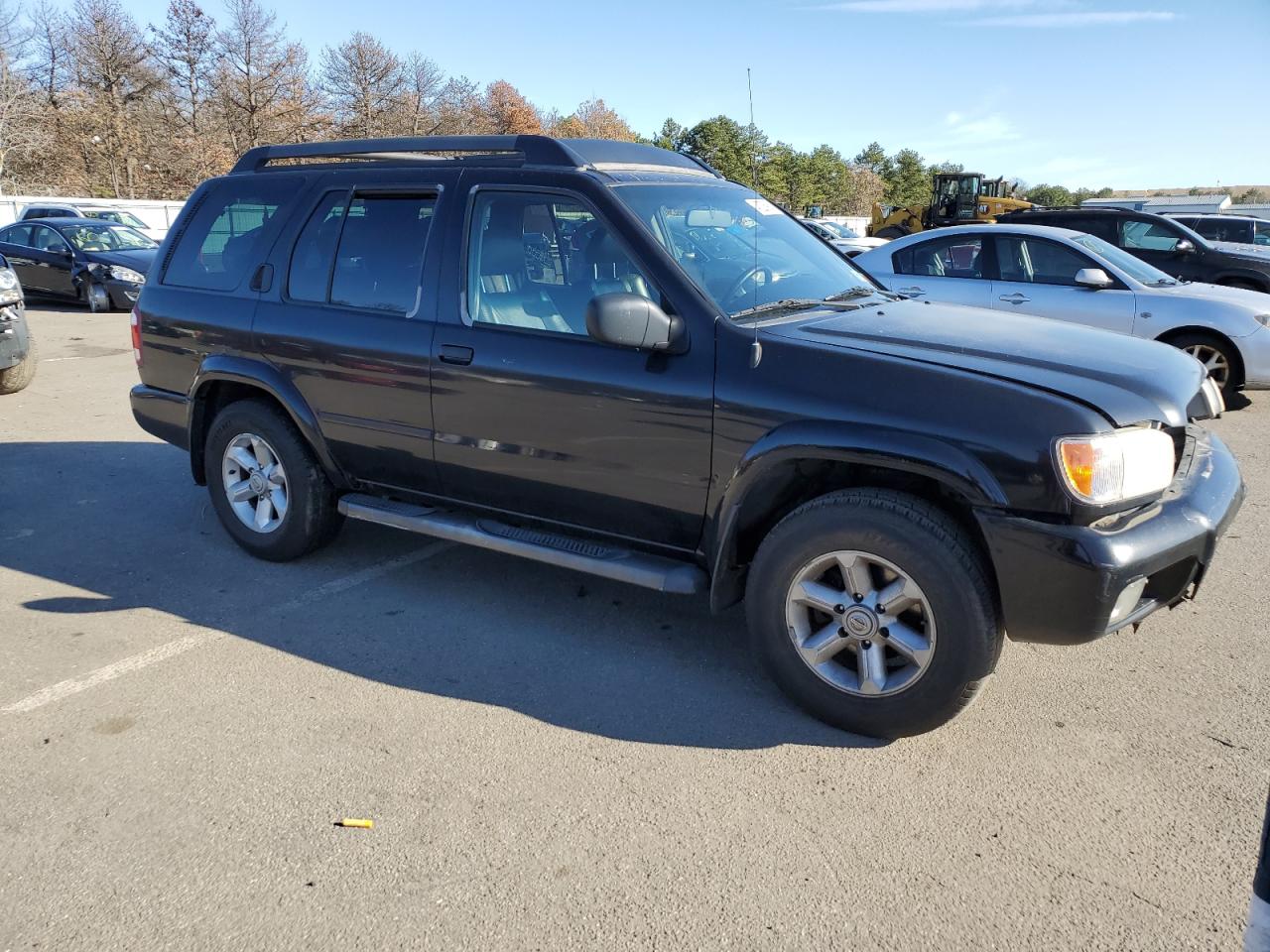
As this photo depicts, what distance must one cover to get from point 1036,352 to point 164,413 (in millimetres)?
4377

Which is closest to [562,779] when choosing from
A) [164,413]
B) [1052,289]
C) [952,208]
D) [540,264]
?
[540,264]

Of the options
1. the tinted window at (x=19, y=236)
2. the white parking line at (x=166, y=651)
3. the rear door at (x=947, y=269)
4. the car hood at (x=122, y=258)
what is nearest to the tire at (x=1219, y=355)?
the rear door at (x=947, y=269)

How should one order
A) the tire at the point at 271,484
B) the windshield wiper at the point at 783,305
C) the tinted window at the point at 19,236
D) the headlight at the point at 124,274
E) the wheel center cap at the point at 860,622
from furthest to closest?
the tinted window at the point at 19,236
the headlight at the point at 124,274
the tire at the point at 271,484
the windshield wiper at the point at 783,305
the wheel center cap at the point at 860,622

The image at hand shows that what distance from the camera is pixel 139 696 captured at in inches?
144

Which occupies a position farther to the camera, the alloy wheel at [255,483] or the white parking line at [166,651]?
the alloy wheel at [255,483]

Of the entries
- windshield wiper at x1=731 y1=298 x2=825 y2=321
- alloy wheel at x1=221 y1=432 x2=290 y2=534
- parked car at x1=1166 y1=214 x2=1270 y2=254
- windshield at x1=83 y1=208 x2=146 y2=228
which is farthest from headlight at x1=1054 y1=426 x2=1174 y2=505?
windshield at x1=83 y1=208 x2=146 y2=228

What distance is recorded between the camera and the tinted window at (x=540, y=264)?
3816 millimetres

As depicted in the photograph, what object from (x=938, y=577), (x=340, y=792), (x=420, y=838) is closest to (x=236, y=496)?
(x=340, y=792)

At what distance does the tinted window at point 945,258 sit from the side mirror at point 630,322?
6.06 metres

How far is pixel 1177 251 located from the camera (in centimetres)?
1117

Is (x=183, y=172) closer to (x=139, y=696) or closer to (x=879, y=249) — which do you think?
(x=879, y=249)

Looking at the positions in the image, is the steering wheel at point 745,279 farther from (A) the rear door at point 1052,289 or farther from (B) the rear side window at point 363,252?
(A) the rear door at point 1052,289

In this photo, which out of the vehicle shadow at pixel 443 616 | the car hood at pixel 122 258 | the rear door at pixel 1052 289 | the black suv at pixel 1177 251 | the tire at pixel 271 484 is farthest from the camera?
the car hood at pixel 122 258

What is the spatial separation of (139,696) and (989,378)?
3.26 metres
